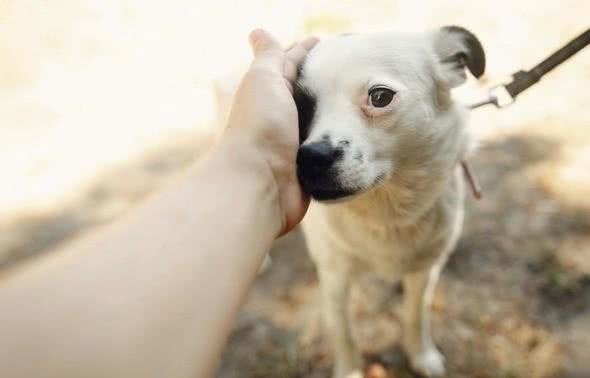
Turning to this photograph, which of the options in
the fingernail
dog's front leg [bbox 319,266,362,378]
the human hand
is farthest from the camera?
dog's front leg [bbox 319,266,362,378]

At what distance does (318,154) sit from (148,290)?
724 mm

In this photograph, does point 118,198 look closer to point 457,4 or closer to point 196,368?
point 196,368

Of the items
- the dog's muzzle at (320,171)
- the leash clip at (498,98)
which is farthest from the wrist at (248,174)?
the leash clip at (498,98)

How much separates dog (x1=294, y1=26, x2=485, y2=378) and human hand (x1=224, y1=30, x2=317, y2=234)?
0.16 feet

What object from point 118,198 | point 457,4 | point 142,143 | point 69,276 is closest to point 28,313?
point 69,276

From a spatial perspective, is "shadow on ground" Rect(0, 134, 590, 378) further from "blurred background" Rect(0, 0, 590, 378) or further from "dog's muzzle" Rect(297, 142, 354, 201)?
"dog's muzzle" Rect(297, 142, 354, 201)

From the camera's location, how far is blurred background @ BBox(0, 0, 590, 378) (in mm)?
2811

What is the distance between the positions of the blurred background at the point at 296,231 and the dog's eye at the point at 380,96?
1146 millimetres

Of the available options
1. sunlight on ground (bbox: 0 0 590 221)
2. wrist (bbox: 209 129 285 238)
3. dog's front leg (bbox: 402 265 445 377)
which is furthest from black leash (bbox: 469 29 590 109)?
sunlight on ground (bbox: 0 0 590 221)

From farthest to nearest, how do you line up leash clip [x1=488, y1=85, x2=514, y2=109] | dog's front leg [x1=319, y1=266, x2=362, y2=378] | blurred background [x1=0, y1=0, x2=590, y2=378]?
blurred background [x1=0, y1=0, x2=590, y2=378]
dog's front leg [x1=319, y1=266, x2=362, y2=378]
leash clip [x1=488, y1=85, x2=514, y2=109]

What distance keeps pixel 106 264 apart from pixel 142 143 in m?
3.83

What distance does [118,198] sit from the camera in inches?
166

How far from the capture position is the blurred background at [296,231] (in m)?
2.81

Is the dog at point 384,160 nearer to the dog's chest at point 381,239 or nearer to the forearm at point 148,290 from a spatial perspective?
the dog's chest at point 381,239
